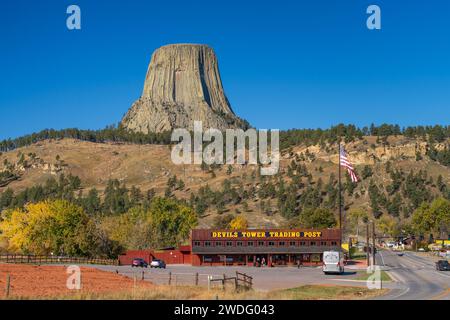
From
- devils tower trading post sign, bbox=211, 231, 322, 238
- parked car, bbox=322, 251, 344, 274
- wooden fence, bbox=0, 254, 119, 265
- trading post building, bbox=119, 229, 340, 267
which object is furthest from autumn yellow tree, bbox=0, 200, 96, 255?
parked car, bbox=322, 251, 344, 274

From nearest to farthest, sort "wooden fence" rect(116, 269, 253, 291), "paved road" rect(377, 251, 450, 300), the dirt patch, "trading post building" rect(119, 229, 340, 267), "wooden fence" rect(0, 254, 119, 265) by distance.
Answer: the dirt patch → "paved road" rect(377, 251, 450, 300) → "wooden fence" rect(116, 269, 253, 291) → "wooden fence" rect(0, 254, 119, 265) → "trading post building" rect(119, 229, 340, 267)

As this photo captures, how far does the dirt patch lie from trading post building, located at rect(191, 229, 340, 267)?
39.0 meters

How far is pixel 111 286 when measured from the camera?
156ft

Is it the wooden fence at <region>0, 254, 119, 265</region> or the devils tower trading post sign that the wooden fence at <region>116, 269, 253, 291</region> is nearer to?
the wooden fence at <region>0, 254, 119, 265</region>

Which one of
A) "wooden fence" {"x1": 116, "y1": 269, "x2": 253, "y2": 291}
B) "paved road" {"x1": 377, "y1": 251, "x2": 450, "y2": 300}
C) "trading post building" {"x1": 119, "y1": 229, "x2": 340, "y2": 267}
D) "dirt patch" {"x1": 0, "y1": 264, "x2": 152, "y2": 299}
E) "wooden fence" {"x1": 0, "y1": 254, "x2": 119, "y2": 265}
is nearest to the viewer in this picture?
"dirt patch" {"x1": 0, "y1": 264, "x2": 152, "y2": 299}

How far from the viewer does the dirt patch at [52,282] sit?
4203cm

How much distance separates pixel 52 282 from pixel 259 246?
53520 mm

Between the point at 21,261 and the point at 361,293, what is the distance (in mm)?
43480

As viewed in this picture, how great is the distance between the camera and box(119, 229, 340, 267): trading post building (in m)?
98.8

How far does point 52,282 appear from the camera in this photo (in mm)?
49656

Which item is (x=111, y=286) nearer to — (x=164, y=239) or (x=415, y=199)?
(x=164, y=239)
